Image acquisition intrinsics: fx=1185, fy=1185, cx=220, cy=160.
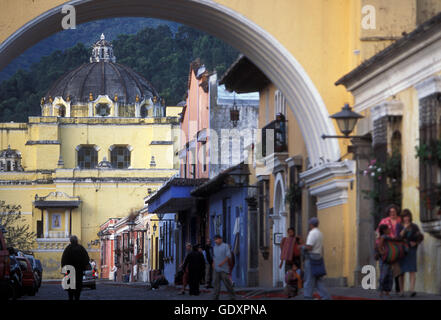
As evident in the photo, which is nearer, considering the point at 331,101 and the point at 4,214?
the point at 331,101

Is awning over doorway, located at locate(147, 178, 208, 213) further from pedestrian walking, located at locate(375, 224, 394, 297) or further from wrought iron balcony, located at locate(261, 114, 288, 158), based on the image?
pedestrian walking, located at locate(375, 224, 394, 297)

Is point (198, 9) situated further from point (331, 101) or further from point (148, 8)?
point (331, 101)

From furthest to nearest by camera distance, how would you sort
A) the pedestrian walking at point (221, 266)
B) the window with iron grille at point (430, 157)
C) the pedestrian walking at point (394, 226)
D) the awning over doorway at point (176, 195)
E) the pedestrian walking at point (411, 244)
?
the awning over doorway at point (176, 195) < the pedestrian walking at point (221, 266) < the window with iron grille at point (430, 157) < the pedestrian walking at point (394, 226) < the pedestrian walking at point (411, 244)

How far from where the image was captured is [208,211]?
135 ft

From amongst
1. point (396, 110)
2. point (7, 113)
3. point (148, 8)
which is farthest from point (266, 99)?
point (7, 113)

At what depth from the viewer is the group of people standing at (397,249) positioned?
639 inches

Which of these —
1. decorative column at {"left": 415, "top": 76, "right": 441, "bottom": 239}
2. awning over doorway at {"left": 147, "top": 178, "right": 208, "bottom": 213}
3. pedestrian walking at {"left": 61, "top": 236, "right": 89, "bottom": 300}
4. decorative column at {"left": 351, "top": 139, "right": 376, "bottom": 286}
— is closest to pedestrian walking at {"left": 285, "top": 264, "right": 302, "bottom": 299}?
decorative column at {"left": 351, "top": 139, "right": 376, "bottom": 286}

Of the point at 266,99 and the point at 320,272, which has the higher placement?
the point at 266,99

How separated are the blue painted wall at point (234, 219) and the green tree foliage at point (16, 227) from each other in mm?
40345

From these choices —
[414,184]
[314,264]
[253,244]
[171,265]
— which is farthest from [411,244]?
[171,265]

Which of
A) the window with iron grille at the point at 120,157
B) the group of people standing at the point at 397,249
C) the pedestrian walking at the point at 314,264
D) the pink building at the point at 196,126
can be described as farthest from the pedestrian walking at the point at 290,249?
the window with iron grille at the point at 120,157

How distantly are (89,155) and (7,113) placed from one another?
4051 centimetres

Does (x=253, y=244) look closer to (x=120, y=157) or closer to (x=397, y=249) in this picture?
(x=397, y=249)

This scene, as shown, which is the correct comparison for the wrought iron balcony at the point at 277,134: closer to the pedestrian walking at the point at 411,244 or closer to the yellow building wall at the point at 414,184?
the yellow building wall at the point at 414,184
